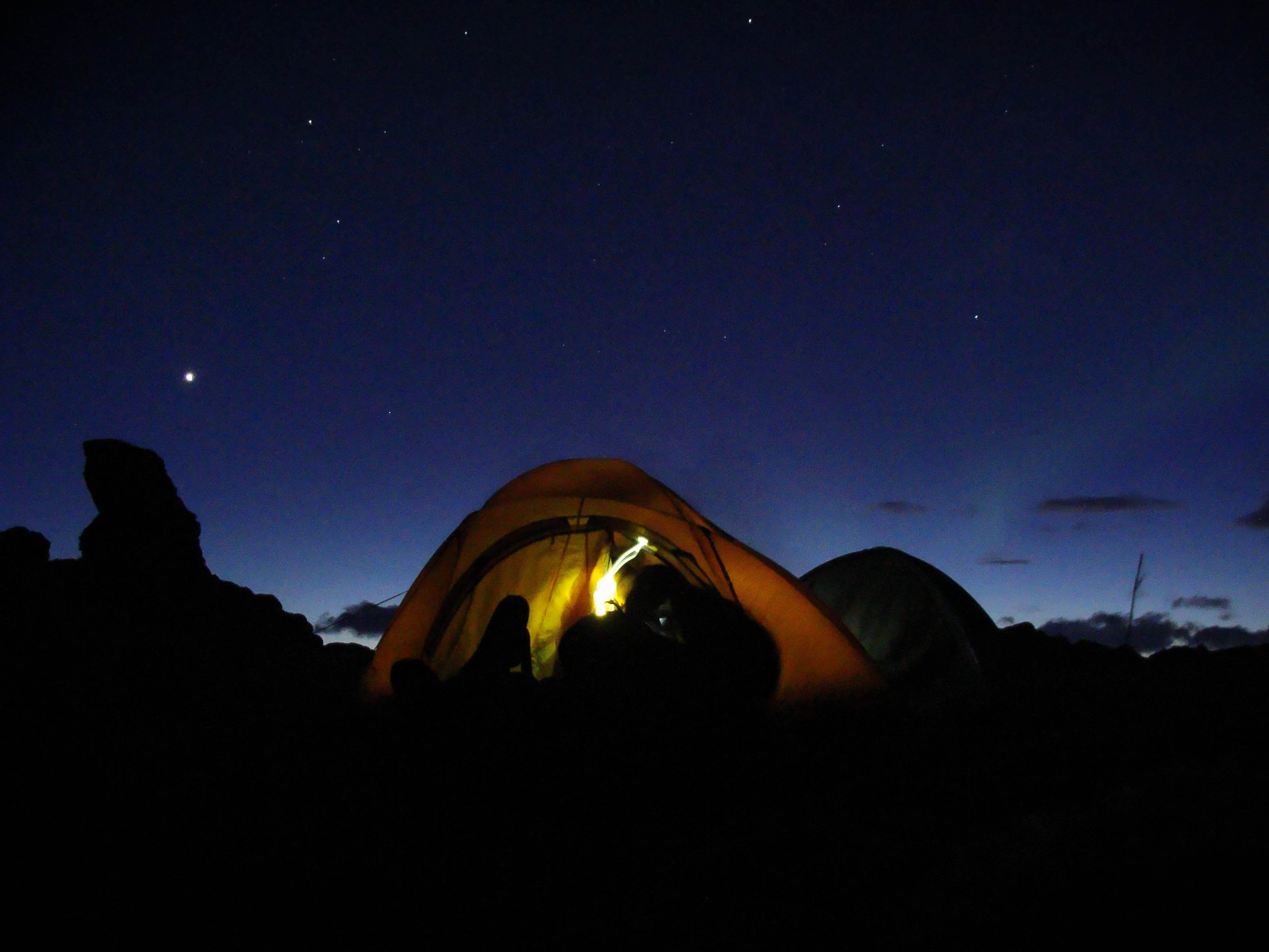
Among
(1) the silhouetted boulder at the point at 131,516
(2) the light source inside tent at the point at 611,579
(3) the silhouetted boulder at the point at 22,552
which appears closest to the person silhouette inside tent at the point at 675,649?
(2) the light source inside tent at the point at 611,579

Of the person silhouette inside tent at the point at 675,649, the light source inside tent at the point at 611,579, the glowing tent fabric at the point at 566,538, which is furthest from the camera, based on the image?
the light source inside tent at the point at 611,579

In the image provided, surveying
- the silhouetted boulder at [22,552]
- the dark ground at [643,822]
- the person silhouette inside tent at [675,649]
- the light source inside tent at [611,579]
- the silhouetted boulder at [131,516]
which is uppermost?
the silhouetted boulder at [131,516]

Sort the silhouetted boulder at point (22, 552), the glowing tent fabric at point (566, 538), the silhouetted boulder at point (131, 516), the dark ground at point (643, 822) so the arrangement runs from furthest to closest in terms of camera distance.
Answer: the silhouetted boulder at point (131, 516), the silhouetted boulder at point (22, 552), the glowing tent fabric at point (566, 538), the dark ground at point (643, 822)

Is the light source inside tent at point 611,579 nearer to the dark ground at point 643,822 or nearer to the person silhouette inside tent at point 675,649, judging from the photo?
the person silhouette inside tent at point 675,649

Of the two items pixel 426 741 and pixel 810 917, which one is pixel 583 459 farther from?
pixel 810 917

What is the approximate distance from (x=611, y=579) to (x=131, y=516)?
42.3 meters

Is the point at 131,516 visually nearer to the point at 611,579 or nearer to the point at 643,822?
the point at 611,579

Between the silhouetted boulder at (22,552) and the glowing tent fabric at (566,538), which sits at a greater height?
the silhouetted boulder at (22,552)

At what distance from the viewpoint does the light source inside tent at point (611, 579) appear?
18.0ft

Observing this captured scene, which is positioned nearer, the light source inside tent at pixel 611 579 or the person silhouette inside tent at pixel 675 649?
the person silhouette inside tent at pixel 675 649

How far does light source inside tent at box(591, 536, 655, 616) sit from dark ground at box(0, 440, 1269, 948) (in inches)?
76.0

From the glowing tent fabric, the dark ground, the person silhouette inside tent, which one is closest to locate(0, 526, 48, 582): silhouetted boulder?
the dark ground

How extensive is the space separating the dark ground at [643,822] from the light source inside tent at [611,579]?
76.0 inches

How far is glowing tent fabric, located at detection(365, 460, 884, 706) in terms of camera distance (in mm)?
4191
